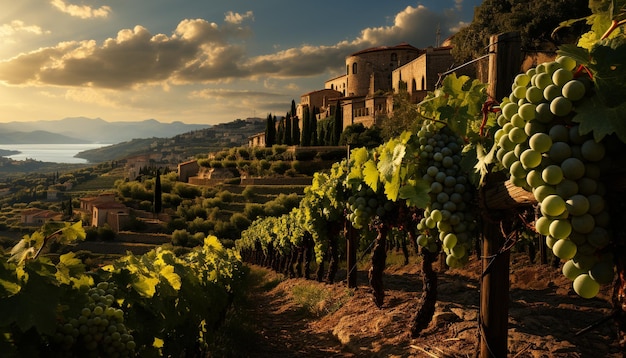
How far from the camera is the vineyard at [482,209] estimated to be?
1.55m

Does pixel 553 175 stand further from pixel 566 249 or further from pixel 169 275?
pixel 169 275

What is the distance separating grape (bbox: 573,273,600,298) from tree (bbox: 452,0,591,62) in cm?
3165

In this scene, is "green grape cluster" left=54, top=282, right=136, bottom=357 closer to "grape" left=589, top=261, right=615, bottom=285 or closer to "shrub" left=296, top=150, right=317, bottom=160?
"grape" left=589, top=261, right=615, bottom=285

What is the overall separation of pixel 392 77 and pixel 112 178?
367 ft

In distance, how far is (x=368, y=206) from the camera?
5273 mm

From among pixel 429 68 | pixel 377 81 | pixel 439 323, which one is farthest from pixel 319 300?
pixel 377 81

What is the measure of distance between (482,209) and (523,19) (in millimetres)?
35414

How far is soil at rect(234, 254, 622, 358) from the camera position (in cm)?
392

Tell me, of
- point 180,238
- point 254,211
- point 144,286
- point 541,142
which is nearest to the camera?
point 541,142

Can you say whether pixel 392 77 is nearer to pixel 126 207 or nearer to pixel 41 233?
pixel 126 207

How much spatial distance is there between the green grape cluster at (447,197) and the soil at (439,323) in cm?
96

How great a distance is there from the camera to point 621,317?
1636mm

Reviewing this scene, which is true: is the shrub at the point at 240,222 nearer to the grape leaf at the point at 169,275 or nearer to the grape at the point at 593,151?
the grape leaf at the point at 169,275

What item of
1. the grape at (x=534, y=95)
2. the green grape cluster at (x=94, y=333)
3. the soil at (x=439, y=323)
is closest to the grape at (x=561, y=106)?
the grape at (x=534, y=95)
